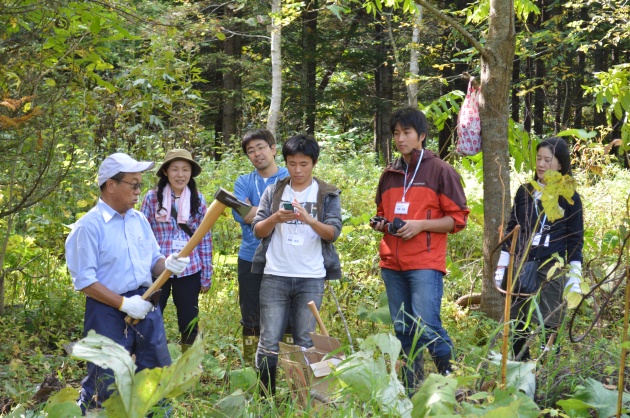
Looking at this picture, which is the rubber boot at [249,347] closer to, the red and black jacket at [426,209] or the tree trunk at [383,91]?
the red and black jacket at [426,209]

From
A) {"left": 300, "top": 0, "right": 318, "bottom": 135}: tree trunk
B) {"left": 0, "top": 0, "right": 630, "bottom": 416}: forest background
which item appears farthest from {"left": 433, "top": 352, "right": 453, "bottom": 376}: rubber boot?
{"left": 300, "top": 0, "right": 318, "bottom": 135}: tree trunk

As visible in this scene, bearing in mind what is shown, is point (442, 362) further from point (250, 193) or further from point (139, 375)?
point (139, 375)

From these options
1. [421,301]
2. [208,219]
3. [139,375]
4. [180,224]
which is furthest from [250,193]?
[139,375]

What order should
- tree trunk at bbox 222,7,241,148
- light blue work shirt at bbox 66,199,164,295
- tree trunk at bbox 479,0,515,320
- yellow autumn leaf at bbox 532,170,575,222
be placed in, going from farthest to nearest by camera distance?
tree trunk at bbox 222,7,241,148, tree trunk at bbox 479,0,515,320, light blue work shirt at bbox 66,199,164,295, yellow autumn leaf at bbox 532,170,575,222

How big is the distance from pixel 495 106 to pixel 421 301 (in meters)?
1.84

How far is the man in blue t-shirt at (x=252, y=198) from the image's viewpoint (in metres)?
5.03

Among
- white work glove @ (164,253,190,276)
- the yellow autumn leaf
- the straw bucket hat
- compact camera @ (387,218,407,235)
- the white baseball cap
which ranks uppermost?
the straw bucket hat

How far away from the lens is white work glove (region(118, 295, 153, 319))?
3650 millimetres

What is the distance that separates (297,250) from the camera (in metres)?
4.52

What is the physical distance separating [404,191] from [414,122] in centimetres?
43

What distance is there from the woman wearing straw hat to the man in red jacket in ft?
4.45

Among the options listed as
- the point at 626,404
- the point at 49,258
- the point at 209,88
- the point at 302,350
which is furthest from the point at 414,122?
the point at 209,88

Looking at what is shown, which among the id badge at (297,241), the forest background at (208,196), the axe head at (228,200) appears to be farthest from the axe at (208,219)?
the id badge at (297,241)

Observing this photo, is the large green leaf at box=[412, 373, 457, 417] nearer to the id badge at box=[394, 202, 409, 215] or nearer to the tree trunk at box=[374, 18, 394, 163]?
the id badge at box=[394, 202, 409, 215]
